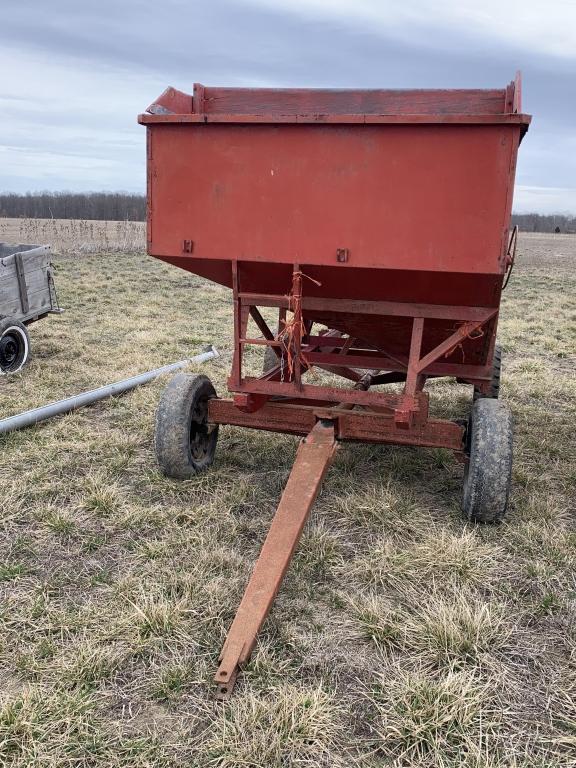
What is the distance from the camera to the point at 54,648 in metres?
2.76

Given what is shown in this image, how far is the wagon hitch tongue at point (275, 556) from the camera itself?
2.60m

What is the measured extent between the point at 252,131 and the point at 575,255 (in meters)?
34.7

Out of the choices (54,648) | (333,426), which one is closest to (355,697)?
(54,648)

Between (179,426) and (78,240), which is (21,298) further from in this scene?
(78,240)

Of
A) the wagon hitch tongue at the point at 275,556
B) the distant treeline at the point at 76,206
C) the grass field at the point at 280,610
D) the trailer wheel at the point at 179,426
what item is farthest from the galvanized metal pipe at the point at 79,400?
the distant treeline at the point at 76,206

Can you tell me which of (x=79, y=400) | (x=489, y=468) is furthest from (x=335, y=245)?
(x=79, y=400)

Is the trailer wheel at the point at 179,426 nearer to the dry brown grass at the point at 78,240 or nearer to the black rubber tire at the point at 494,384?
the black rubber tire at the point at 494,384

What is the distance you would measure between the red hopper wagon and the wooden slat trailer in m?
3.71

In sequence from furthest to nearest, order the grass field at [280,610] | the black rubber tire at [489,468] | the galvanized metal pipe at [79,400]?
the galvanized metal pipe at [79,400], the black rubber tire at [489,468], the grass field at [280,610]

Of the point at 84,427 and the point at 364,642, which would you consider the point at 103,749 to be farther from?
the point at 84,427

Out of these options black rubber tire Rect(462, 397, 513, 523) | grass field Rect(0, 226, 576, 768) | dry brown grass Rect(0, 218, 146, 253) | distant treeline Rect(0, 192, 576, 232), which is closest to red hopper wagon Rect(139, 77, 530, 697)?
black rubber tire Rect(462, 397, 513, 523)

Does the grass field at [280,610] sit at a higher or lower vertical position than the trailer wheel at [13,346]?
lower

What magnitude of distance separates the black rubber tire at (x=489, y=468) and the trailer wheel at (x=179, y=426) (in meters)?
1.87

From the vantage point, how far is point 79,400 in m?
5.95
